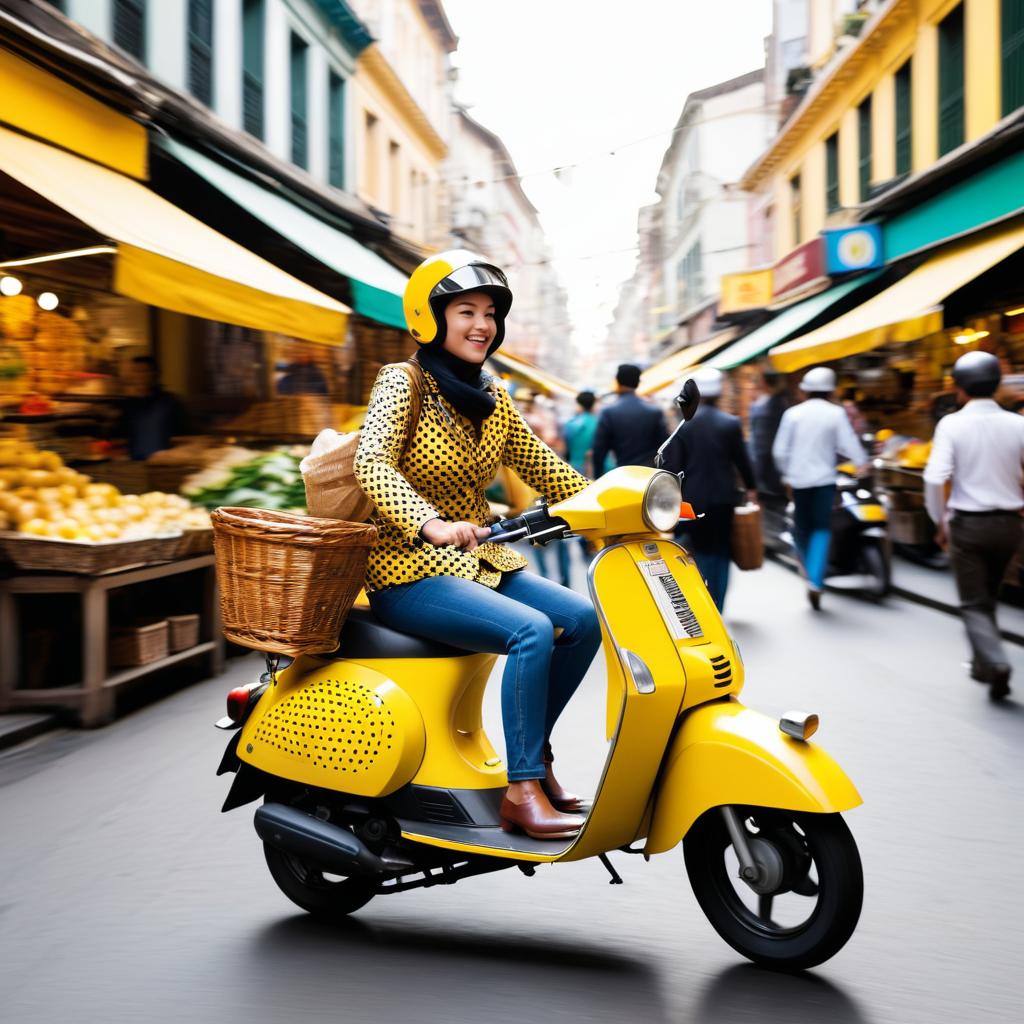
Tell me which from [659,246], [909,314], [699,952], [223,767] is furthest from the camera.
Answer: [659,246]

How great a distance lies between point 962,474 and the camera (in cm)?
693

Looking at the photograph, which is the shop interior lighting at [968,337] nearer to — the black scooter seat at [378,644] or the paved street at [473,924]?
the paved street at [473,924]

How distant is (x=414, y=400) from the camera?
352 centimetres

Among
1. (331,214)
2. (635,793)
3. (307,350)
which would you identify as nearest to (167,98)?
(307,350)

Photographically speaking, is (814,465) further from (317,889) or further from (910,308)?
(317,889)

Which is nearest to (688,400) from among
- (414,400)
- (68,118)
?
(414,400)

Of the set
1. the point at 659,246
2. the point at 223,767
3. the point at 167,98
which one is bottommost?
the point at 223,767

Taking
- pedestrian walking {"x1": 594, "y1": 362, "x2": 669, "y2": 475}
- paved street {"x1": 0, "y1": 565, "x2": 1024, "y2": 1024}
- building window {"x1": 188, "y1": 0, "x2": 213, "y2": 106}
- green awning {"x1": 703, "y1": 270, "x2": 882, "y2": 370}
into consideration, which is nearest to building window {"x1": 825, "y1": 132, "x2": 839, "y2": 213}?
green awning {"x1": 703, "y1": 270, "x2": 882, "y2": 370}

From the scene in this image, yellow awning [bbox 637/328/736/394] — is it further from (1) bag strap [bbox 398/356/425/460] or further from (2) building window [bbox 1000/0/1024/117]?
(1) bag strap [bbox 398/356/425/460]

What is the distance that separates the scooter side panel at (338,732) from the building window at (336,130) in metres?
20.0

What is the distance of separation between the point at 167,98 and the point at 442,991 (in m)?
11.9

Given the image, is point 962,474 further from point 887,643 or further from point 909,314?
point 909,314

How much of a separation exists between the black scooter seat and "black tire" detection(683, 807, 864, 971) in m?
0.89

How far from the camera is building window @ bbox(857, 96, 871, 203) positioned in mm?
22125
